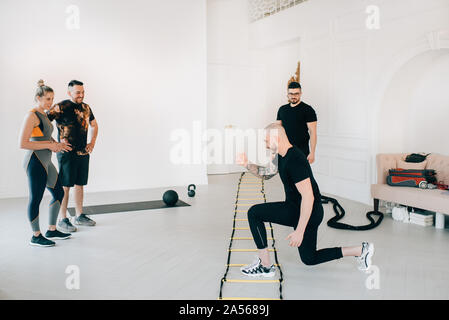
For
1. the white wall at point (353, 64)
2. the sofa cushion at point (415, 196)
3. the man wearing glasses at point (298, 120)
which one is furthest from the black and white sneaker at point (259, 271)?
the white wall at point (353, 64)

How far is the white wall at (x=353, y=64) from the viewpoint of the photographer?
506 cm

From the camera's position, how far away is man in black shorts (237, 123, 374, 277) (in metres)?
2.76

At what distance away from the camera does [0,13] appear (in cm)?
615

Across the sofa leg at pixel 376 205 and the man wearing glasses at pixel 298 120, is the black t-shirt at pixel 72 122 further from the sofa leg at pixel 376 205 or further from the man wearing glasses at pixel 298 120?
the sofa leg at pixel 376 205

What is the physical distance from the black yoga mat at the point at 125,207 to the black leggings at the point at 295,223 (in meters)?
2.79

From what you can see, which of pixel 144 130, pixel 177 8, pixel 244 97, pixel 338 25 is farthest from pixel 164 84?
pixel 338 25

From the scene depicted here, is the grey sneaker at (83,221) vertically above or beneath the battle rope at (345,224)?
above

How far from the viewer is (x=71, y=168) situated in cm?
446

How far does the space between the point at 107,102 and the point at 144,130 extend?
788 mm

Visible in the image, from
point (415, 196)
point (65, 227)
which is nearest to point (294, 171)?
point (415, 196)

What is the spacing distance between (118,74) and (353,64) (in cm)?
384

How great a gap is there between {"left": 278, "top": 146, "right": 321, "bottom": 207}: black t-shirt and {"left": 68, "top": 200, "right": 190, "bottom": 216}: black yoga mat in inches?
119

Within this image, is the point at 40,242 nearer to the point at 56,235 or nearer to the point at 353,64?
the point at 56,235

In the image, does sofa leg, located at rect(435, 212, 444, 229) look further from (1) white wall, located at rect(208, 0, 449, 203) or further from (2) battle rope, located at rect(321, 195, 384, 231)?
(1) white wall, located at rect(208, 0, 449, 203)
